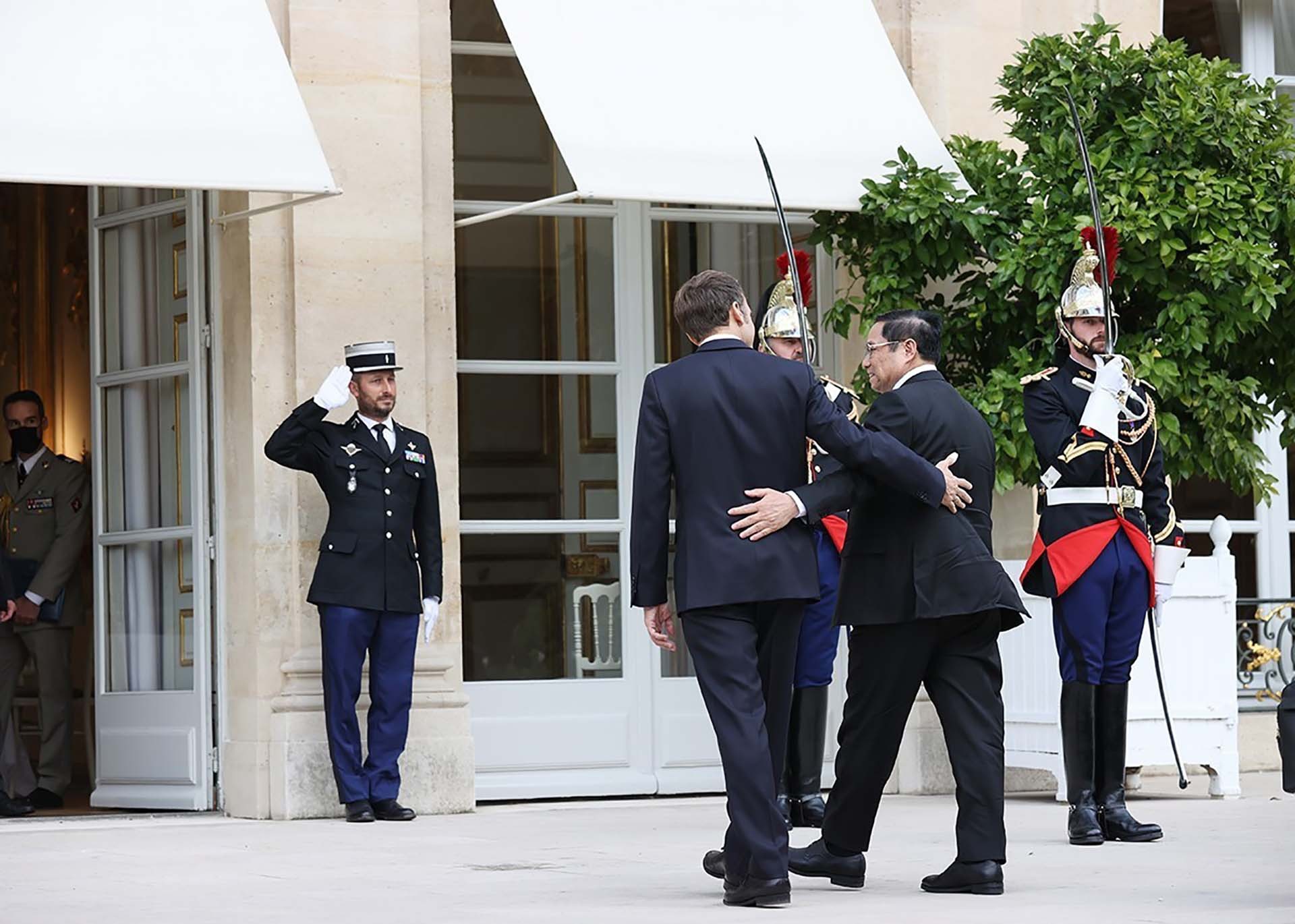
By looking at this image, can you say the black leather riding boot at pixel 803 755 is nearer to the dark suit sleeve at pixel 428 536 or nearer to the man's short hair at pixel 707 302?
the dark suit sleeve at pixel 428 536

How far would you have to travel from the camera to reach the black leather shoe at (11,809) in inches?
373

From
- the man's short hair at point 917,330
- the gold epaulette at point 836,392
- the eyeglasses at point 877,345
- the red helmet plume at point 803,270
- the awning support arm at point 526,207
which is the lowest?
the gold epaulette at point 836,392

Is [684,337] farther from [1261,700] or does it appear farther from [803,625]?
[1261,700]

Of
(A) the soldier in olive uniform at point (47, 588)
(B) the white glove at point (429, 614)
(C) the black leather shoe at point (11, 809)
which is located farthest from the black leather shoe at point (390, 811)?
(A) the soldier in olive uniform at point (47, 588)

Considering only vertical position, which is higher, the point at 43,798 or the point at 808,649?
the point at 808,649

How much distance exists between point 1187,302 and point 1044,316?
1.77 ft

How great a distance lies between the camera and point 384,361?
8.50 meters

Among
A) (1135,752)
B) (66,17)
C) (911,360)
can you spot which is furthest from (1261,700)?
(66,17)

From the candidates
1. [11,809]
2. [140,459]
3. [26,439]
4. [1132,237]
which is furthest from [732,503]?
[26,439]

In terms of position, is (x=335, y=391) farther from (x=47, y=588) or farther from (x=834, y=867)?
(x=834, y=867)

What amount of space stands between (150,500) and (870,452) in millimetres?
4332

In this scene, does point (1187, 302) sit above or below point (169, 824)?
above

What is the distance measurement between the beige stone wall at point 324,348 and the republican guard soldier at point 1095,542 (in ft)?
8.28

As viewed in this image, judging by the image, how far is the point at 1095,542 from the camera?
7297 millimetres
